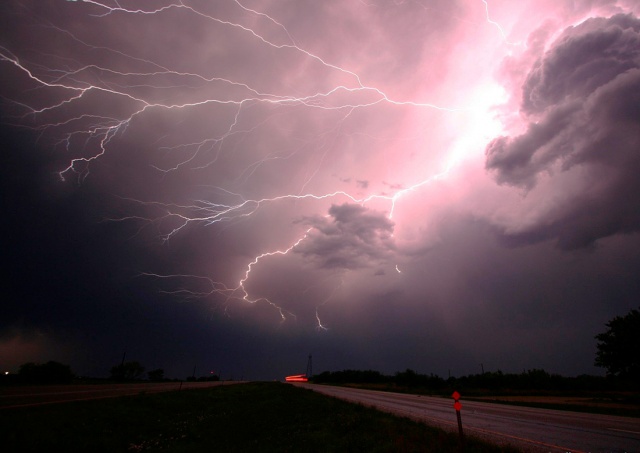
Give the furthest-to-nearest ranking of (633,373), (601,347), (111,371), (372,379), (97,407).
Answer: (372,379) < (111,371) < (601,347) < (633,373) < (97,407)

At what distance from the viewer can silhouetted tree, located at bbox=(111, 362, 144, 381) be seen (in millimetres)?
85188

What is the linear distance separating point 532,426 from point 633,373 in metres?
26.8

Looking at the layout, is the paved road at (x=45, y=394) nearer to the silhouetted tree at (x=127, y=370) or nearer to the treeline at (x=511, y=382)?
the treeline at (x=511, y=382)

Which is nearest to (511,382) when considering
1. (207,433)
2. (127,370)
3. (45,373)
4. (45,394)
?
(207,433)

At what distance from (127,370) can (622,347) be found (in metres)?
104

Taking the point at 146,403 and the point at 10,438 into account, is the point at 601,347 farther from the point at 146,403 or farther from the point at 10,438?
the point at 10,438

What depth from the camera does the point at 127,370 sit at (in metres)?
88.7

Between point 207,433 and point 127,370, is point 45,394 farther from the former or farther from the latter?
point 127,370

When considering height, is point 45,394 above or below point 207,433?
above

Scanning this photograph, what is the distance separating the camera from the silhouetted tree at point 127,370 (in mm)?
85188

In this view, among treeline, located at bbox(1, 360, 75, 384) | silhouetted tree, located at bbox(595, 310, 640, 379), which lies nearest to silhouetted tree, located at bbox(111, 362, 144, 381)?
treeline, located at bbox(1, 360, 75, 384)

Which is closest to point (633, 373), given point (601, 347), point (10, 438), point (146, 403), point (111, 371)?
point (601, 347)

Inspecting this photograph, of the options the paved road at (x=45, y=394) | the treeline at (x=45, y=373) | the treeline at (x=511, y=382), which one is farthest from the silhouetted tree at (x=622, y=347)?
the treeline at (x=45, y=373)

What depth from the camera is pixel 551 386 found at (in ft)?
159
